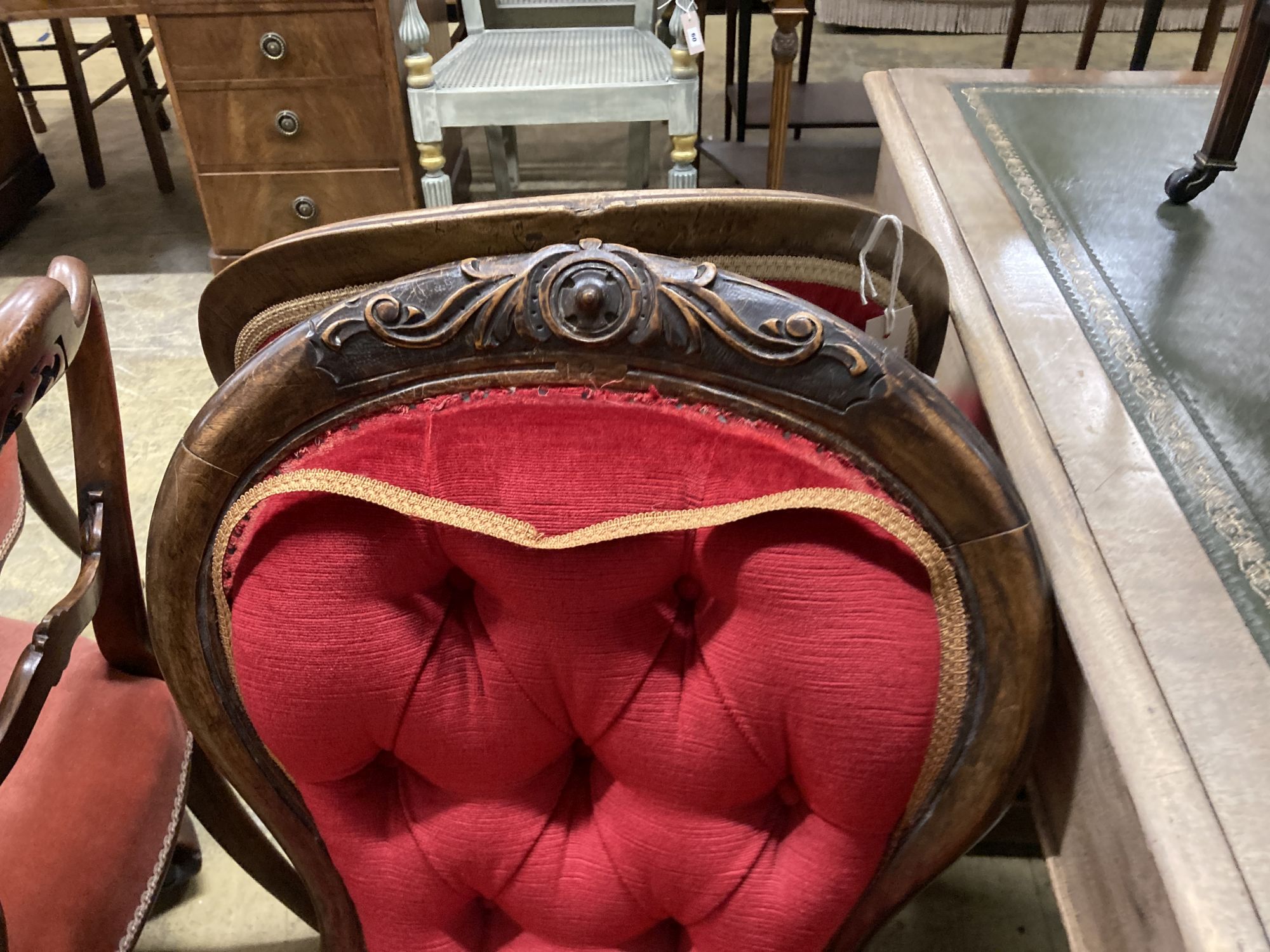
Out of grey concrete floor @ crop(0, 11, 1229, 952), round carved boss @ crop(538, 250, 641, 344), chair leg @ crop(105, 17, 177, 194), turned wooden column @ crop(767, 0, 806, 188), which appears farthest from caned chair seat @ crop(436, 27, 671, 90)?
round carved boss @ crop(538, 250, 641, 344)

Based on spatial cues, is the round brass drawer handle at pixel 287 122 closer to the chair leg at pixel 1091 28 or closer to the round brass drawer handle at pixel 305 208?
the round brass drawer handle at pixel 305 208

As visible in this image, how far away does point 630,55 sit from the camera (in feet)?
6.05

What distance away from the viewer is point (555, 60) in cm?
183

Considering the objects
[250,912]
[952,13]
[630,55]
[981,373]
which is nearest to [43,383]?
[981,373]

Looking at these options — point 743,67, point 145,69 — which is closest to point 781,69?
point 743,67

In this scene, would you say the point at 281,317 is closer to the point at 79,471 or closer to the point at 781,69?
the point at 79,471

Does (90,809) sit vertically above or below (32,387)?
below

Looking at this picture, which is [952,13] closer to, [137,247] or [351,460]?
[137,247]

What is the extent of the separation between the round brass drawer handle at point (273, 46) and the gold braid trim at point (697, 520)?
1674 millimetres

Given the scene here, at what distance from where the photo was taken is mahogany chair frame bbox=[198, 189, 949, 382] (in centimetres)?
44

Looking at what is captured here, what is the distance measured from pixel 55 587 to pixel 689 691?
58.7 inches

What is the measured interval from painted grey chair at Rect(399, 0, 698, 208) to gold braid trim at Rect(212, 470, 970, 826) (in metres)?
1.39

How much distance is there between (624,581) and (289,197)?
1.85 m

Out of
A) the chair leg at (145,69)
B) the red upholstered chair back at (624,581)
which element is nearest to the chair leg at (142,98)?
the chair leg at (145,69)
